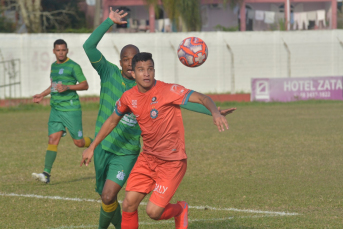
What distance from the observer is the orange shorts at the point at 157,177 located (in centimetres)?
482

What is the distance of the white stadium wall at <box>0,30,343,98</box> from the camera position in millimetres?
25078

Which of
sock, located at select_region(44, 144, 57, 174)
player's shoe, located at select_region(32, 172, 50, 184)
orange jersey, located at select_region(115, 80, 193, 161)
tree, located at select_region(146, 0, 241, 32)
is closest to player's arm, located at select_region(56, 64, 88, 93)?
sock, located at select_region(44, 144, 57, 174)

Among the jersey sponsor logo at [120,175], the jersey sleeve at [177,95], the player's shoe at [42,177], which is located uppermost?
the jersey sleeve at [177,95]

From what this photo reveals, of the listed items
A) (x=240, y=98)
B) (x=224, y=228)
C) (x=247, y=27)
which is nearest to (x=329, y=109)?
(x=240, y=98)

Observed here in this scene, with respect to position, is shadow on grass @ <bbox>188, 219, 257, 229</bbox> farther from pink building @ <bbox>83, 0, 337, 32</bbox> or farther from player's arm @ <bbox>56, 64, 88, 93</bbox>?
pink building @ <bbox>83, 0, 337, 32</bbox>

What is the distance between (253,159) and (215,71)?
16446 millimetres

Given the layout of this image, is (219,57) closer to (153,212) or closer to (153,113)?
(153,113)

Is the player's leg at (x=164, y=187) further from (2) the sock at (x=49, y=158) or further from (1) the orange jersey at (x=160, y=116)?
(2) the sock at (x=49, y=158)

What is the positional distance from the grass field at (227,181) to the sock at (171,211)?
2.29 ft

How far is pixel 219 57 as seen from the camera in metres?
26.2

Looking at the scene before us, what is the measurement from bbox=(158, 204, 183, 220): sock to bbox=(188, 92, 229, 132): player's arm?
1.05 metres

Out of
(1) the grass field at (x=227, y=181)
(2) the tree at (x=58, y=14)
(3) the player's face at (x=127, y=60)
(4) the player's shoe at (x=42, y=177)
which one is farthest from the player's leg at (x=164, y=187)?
(2) the tree at (x=58, y=14)

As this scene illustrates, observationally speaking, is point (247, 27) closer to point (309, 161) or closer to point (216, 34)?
point (216, 34)

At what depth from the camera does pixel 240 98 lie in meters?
25.7
